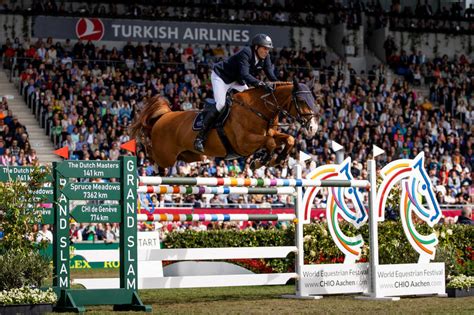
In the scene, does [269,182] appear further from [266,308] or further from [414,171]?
[414,171]

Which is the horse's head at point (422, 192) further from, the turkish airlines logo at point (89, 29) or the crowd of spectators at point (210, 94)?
the turkish airlines logo at point (89, 29)

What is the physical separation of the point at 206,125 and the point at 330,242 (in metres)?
3.17

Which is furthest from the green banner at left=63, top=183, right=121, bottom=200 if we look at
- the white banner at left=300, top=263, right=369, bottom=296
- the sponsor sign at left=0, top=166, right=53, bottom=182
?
the white banner at left=300, top=263, right=369, bottom=296

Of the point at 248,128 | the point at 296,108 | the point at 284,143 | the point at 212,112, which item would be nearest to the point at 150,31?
the point at 212,112

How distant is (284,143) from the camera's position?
36.2 ft

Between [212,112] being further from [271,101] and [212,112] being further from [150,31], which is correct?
[150,31]

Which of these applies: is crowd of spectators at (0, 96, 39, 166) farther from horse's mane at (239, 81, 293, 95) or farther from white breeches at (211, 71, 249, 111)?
horse's mane at (239, 81, 293, 95)

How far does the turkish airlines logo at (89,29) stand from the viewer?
28297 mm

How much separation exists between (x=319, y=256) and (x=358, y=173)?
8.72 m

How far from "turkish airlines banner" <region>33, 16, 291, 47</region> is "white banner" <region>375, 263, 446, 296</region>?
18.2 metres

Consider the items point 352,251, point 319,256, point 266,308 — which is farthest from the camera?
point 319,256

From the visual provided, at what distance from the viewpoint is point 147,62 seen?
27562 mm

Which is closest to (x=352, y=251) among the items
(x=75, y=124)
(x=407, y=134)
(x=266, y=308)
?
(x=266, y=308)

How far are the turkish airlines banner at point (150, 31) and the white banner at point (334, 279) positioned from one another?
708 inches
